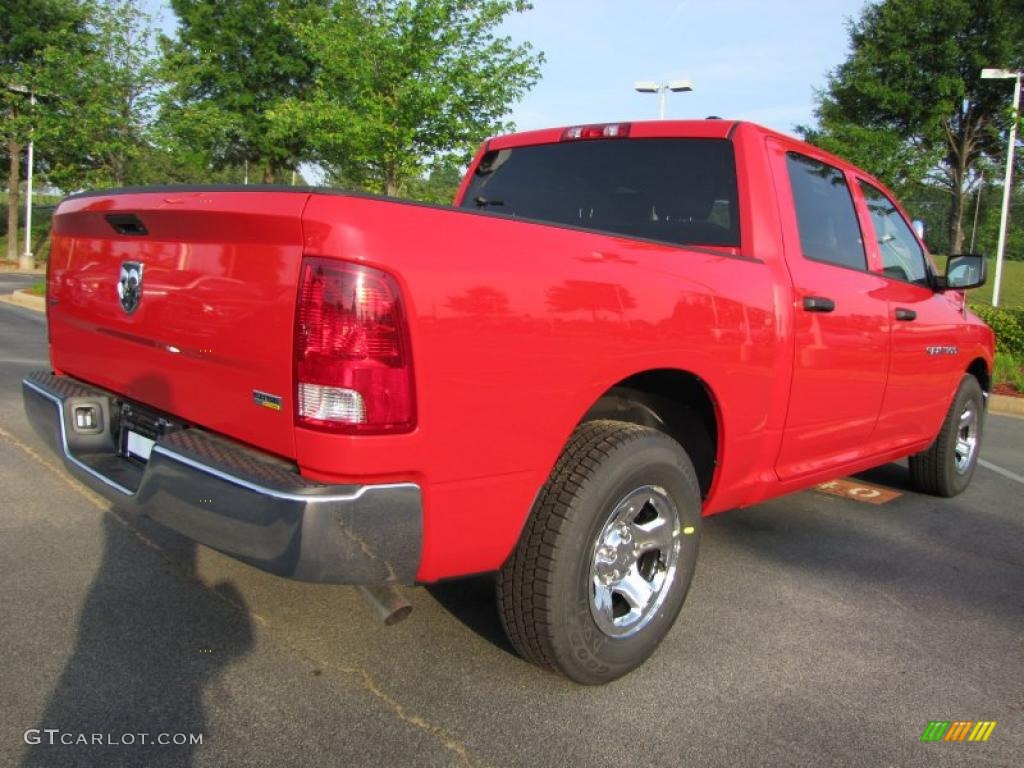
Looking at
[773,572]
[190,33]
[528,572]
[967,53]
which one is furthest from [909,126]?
[190,33]

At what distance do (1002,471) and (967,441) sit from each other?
1150mm

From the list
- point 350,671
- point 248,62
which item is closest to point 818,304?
point 350,671

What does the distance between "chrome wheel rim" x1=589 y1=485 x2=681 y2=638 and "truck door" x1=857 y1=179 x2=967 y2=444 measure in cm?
174

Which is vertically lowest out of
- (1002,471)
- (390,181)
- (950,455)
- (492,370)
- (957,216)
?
(1002,471)

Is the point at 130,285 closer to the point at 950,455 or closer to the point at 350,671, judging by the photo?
the point at 350,671

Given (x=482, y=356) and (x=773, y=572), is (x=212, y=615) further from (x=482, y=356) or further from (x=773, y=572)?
(x=773, y=572)

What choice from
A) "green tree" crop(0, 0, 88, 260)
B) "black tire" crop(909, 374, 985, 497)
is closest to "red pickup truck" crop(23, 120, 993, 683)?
"black tire" crop(909, 374, 985, 497)

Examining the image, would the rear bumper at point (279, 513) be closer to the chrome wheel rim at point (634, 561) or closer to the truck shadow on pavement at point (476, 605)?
the chrome wheel rim at point (634, 561)

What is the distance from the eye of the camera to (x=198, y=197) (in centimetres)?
229

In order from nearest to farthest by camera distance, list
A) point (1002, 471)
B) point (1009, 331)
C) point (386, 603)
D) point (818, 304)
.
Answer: point (386, 603), point (818, 304), point (1002, 471), point (1009, 331)

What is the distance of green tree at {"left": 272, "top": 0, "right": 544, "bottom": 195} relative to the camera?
13828mm

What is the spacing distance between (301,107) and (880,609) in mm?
15213

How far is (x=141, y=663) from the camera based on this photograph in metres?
2.58

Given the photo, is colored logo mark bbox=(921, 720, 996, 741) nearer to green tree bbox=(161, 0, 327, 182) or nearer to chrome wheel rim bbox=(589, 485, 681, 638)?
chrome wheel rim bbox=(589, 485, 681, 638)
